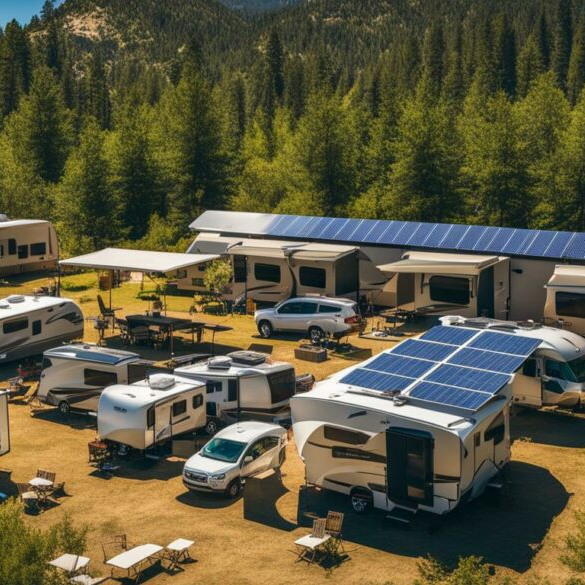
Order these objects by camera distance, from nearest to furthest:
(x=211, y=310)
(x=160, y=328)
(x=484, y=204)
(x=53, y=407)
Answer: (x=53, y=407) < (x=160, y=328) < (x=211, y=310) < (x=484, y=204)

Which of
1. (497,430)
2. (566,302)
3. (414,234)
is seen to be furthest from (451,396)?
(414,234)

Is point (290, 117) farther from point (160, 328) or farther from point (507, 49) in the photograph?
point (160, 328)

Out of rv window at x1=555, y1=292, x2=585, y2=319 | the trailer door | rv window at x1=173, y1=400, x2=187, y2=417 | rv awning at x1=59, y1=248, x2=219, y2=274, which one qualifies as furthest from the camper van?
rv window at x1=555, y1=292, x2=585, y2=319

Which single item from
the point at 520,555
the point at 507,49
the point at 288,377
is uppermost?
the point at 507,49

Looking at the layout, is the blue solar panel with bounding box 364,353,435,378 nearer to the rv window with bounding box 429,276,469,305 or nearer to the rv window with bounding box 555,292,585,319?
the rv window with bounding box 555,292,585,319

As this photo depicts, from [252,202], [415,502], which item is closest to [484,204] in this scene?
[252,202]

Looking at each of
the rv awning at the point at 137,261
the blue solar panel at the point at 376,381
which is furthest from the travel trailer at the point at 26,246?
the blue solar panel at the point at 376,381

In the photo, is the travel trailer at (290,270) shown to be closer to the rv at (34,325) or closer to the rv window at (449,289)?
the rv window at (449,289)
